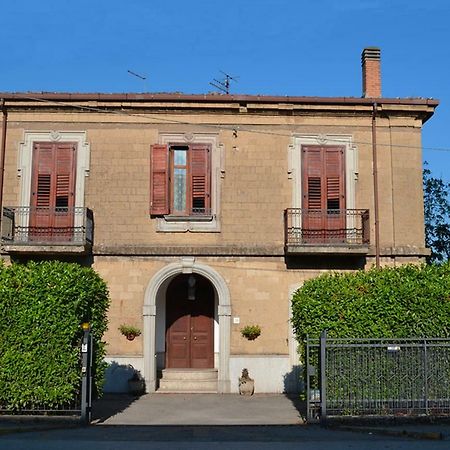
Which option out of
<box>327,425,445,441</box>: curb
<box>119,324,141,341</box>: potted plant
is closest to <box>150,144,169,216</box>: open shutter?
<box>119,324,141,341</box>: potted plant

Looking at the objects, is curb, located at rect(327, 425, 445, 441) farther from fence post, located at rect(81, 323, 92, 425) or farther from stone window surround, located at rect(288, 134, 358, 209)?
stone window surround, located at rect(288, 134, 358, 209)

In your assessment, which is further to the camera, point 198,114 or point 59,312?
point 198,114

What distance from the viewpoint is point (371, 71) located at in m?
17.7

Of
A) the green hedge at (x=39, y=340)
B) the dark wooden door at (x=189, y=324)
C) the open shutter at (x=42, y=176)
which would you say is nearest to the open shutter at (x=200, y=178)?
the dark wooden door at (x=189, y=324)

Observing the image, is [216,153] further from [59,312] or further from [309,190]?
[59,312]

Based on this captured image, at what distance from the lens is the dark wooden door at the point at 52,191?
16.0 metres

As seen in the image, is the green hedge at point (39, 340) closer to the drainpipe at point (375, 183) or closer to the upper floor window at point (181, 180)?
the upper floor window at point (181, 180)

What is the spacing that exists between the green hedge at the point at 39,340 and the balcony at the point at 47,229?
412 cm

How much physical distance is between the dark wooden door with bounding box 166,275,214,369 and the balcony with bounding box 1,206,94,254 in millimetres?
3081

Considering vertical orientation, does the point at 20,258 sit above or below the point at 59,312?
above

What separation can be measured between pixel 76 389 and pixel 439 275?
7497 millimetres

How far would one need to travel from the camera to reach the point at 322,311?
1169cm

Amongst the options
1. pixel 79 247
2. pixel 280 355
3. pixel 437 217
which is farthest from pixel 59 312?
pixel 437 217

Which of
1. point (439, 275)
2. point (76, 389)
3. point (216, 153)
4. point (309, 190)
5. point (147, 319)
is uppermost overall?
point (216, 153)
